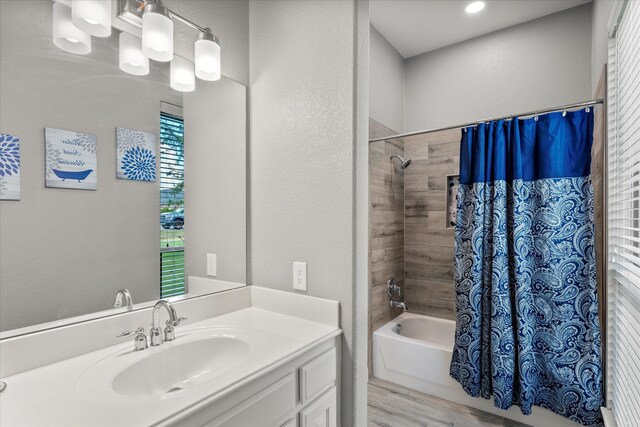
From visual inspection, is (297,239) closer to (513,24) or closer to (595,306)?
(595,306)

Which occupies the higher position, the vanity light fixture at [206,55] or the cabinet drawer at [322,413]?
the vanity light fixture at [206,55]

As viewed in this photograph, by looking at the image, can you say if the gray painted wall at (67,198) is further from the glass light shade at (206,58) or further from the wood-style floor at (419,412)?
the wood-style floor at (419,412)

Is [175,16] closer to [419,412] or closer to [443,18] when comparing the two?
[443,18]

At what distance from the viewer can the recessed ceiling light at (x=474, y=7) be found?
2.42 m

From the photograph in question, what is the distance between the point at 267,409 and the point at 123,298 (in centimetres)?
68

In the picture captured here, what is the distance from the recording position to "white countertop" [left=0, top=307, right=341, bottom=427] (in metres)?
0.73

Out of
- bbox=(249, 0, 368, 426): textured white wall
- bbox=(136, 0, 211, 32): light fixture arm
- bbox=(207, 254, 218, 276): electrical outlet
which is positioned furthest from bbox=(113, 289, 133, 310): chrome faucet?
bbox=(136, 0, 211, 32): light fixture arm

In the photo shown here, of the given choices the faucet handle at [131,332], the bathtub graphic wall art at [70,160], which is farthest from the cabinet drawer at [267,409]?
the bathtub graphic wall art at [70,160]

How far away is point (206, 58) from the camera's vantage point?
1383 millimetres

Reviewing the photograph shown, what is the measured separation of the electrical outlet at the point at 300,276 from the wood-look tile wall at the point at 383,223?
→ 1256 millimetres

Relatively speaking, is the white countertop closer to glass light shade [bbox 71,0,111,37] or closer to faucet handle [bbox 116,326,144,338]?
faucet handle [bbox 116,326,144,338]

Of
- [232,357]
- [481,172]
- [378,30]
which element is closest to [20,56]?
[232,357]

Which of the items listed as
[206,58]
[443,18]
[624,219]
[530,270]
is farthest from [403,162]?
[206,58]

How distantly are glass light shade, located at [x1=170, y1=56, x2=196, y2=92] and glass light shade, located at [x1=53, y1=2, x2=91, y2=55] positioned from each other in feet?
1.12
